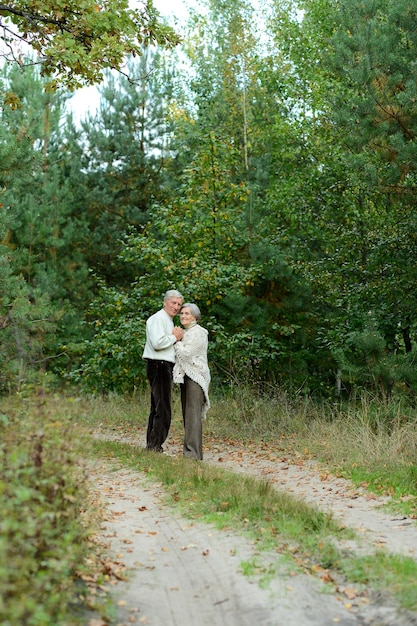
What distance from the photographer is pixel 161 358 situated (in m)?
11.0

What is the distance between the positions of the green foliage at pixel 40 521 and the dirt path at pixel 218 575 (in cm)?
40

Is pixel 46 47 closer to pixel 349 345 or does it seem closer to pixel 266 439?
pixel 266 439

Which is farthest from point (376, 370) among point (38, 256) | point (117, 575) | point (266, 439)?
point (38, 256)

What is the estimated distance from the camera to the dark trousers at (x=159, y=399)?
11219mm

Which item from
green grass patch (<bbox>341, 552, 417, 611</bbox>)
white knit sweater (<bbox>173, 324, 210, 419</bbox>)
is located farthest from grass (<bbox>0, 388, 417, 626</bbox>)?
white knit sweater (<bbox>173, 324, 210, 419</bbox>)

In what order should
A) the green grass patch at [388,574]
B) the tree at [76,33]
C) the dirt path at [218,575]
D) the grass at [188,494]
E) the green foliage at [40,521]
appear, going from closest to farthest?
the green foliage at [40,521] < the grass at [188,494] < the dirt path at [218,575] < the green grass patch at [388,574] < the tree at [76,33]

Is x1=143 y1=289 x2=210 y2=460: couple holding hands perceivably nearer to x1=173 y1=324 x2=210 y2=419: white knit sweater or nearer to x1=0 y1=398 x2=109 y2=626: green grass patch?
x1=173 y1=324 x2=210 y2=419: white knit sweater

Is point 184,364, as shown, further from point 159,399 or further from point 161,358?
point 159,399

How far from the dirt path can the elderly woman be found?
2.22 metres

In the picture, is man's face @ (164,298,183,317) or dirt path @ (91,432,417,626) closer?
dirt path @ (91,432,417,626)

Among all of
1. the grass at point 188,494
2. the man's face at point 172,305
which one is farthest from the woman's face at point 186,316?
the grass at point 188,494

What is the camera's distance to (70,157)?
2520cm

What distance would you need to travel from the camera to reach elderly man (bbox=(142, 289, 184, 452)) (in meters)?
→ 11.0

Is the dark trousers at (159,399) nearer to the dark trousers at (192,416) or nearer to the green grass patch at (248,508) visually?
the dark trousers at (192,416)
